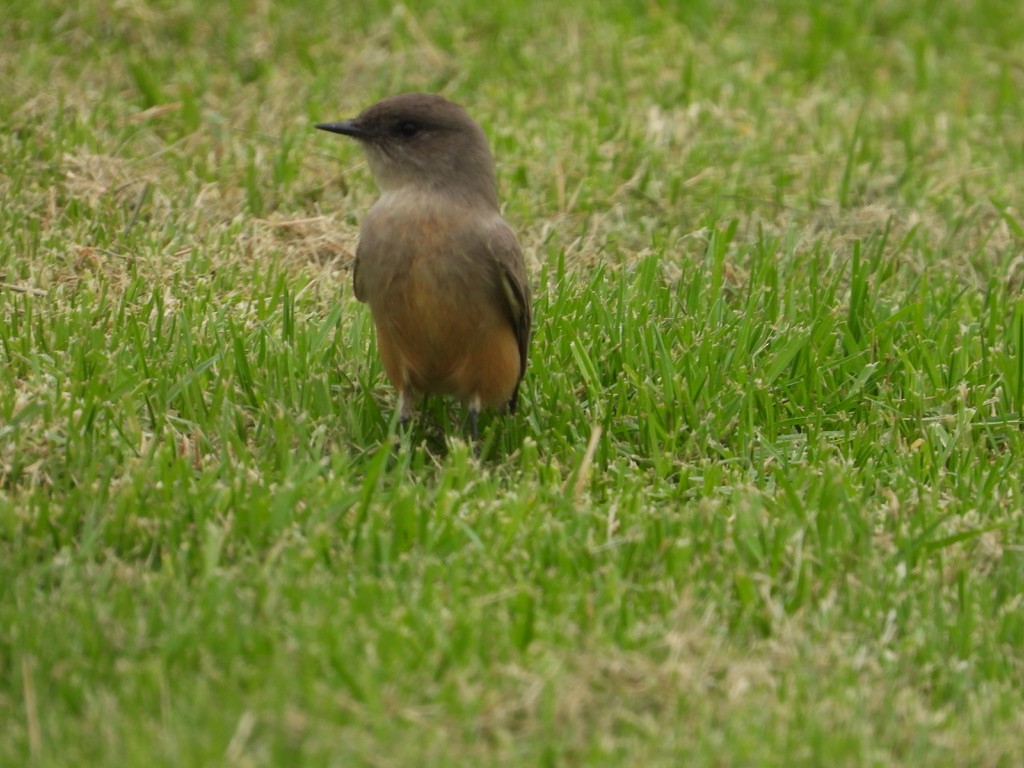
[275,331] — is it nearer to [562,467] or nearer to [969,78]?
[562,467]

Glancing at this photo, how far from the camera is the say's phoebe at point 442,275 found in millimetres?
5508

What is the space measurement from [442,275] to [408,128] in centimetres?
77

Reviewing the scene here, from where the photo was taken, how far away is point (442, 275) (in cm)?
551

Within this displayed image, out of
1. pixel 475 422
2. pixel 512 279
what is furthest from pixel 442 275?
pixel 475 422

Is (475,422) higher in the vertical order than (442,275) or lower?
lower

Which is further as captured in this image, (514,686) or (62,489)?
(62,489)

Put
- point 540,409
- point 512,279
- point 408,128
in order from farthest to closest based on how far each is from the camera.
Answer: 1. point 408,128
2. point 540,409
3. point 512,279

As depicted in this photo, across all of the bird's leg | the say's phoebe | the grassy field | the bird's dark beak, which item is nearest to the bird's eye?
the say's phoebe

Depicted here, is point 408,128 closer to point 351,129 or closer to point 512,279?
point 351,129

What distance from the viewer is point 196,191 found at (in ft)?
23.9

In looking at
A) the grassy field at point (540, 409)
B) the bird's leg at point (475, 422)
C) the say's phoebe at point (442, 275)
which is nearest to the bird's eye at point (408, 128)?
the say's phoebe at point (442, 275)

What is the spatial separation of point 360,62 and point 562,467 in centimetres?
418

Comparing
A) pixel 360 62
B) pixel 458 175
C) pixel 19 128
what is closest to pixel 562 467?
pixel 458 175

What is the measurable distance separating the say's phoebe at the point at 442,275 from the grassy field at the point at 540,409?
0.76ft
